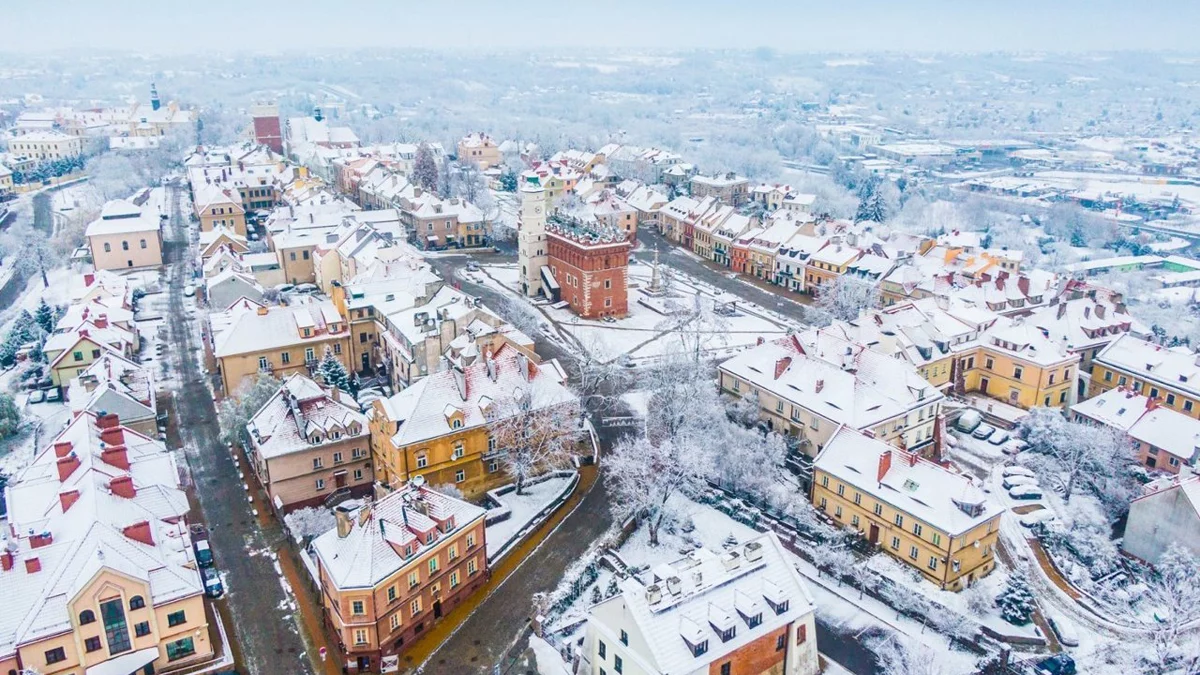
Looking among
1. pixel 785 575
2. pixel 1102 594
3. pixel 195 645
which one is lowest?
pixel 1102 594

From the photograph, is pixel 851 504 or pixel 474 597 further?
pixel 851 504

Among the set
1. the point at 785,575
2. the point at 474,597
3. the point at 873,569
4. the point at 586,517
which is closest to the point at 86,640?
the point at 474,597

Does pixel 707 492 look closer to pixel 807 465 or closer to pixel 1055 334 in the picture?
pixel 807 465

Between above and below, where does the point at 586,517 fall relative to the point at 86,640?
below

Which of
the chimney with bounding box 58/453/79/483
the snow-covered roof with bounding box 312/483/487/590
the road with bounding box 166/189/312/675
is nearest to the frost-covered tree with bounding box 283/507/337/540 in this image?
the road with bounding box 166/189/312/675

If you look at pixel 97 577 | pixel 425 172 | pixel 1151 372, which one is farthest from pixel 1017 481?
pixel 425 172

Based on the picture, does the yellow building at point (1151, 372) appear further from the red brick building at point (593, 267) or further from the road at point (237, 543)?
the road at point (237, 543)

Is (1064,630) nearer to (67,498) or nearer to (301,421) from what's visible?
(301,421)
